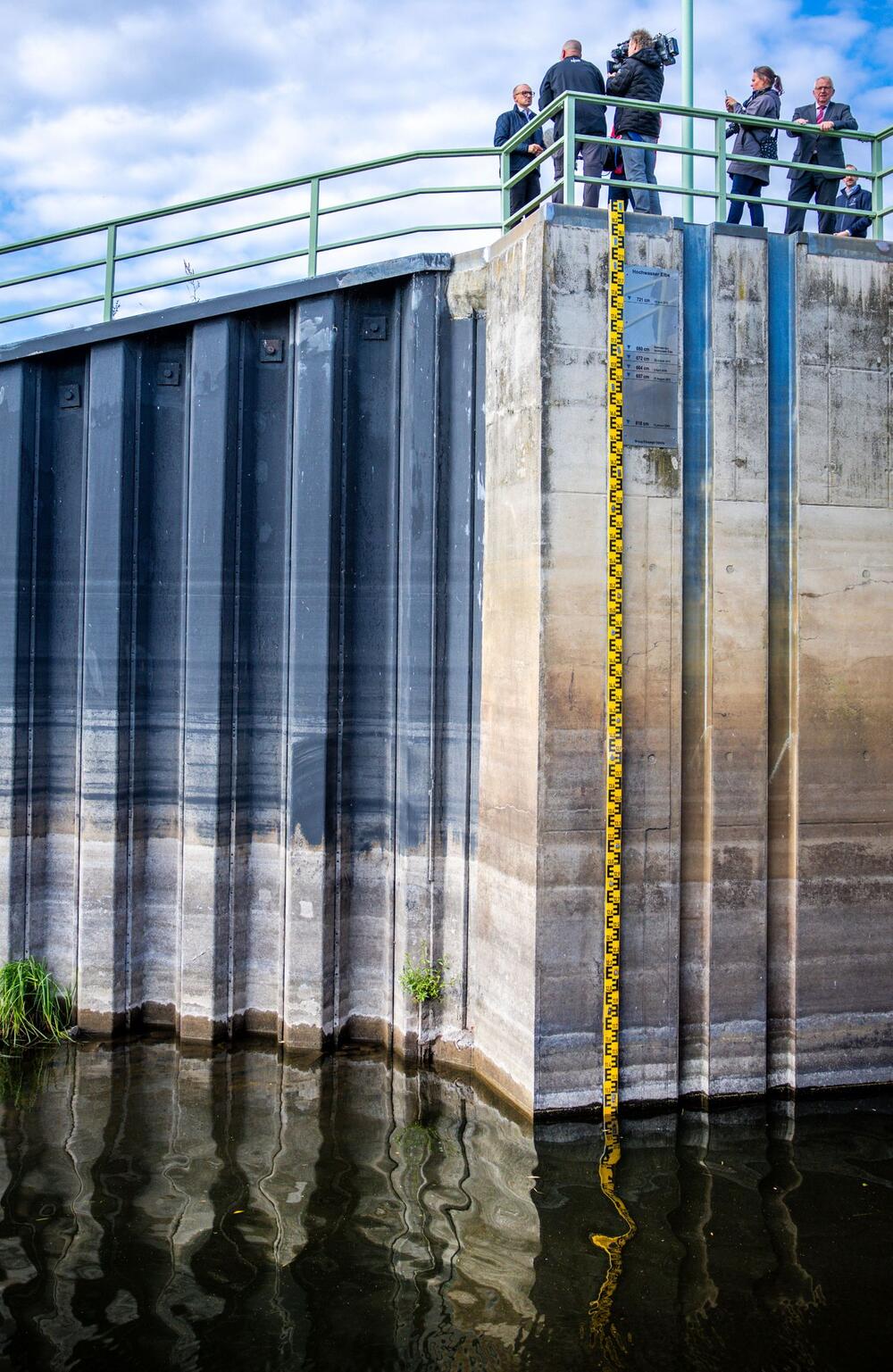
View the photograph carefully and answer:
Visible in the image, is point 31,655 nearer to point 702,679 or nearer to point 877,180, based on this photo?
point 702,679

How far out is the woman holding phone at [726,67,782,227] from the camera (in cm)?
861

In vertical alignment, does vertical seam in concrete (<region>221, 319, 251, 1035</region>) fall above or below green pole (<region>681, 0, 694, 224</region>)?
below

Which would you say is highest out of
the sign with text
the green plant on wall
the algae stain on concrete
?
the sign with text

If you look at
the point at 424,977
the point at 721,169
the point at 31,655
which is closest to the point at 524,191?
the point at 721,169

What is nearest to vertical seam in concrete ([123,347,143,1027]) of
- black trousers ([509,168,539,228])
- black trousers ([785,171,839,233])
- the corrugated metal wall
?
the corrugated metal wall

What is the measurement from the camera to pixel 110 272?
A: 9430 mm

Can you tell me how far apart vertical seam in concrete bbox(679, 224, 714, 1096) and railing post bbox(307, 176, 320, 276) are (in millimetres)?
3231

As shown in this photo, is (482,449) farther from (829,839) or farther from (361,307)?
(829,839)

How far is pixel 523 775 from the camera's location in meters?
7.41

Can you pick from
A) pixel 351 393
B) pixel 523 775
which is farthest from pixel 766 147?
pixel 523 775

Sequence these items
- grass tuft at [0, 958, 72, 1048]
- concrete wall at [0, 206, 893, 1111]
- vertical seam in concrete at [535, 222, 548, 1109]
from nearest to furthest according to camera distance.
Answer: vertical seam in concrete at [535, 222, 548, 1109]
concrete wall at [0, 206, 893, 1111]
grass tuft at [0, 958, 72, 1048]

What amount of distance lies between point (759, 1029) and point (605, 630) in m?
3.07

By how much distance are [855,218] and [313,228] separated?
4.68 metres

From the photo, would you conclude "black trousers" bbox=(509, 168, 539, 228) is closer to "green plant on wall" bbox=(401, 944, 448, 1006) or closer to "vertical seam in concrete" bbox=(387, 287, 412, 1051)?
"vertical seam in concrete" bbox=(387, 287, 412, 1051)
